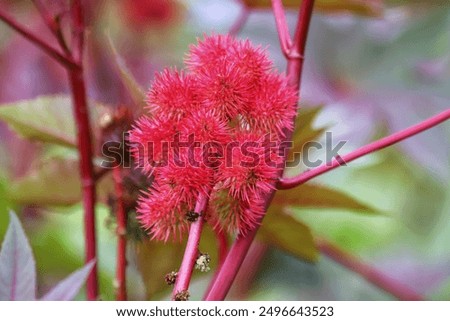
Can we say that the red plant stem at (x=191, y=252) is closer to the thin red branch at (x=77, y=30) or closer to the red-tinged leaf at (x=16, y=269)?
the red-tinged leaf at (x=16, y=269)

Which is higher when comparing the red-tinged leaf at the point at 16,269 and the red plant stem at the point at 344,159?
the red plant stem at the point at 344,159

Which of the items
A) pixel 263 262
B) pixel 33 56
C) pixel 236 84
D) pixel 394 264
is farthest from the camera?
pixel 33 56

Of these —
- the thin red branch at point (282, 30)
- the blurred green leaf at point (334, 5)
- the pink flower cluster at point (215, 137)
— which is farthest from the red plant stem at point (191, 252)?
the blurred green leaf at point (334, 5)

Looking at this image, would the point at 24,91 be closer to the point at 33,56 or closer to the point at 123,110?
the point at 33,56

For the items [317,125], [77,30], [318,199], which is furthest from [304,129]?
[317,125]
